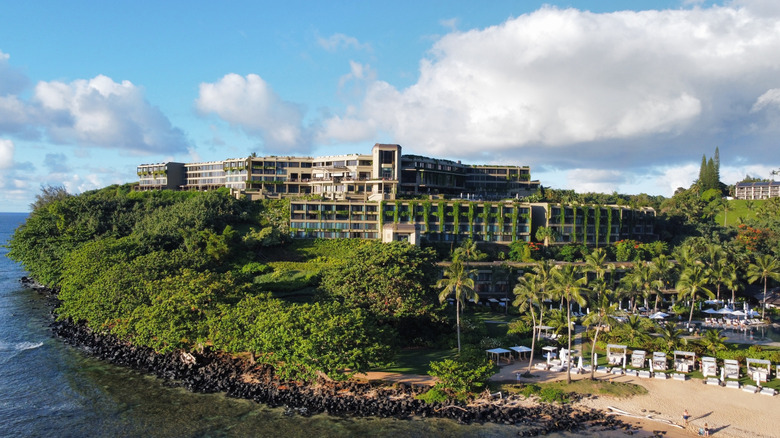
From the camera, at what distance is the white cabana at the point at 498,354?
52.4 metres

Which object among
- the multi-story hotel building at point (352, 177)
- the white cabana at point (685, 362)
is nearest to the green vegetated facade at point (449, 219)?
the multi-story hotel building at point (352, 177)

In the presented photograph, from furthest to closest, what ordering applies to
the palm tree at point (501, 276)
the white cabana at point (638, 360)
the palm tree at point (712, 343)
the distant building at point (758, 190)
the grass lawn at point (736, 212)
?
the distant building at point (758, 190)
the grass lawn at point (736, 212)
the palm tree at point (501, 276)
the palm tree at point (712, 343)
the white cabana at point (638, 360)

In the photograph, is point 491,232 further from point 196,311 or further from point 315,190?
point 196,311

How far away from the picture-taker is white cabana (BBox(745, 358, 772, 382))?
46406mm

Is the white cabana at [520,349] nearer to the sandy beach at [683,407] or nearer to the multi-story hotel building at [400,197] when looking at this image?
the sandy beach at [683,407]

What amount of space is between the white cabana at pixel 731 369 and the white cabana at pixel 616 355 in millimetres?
8795

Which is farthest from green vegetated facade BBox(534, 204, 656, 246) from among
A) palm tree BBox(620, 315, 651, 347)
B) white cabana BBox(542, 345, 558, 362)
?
white cabana BBox(542, 345, 558, 362)

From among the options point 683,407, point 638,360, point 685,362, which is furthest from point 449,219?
point 683,407

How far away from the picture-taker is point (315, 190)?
128375mm

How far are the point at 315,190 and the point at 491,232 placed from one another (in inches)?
1966

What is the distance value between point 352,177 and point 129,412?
8542 cm

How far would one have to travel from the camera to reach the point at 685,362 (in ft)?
164

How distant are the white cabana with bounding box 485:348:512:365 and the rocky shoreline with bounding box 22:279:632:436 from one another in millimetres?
8910

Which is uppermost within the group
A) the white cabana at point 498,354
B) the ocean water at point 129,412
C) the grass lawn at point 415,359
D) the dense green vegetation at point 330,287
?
the dense green vegetation at point 330,287
